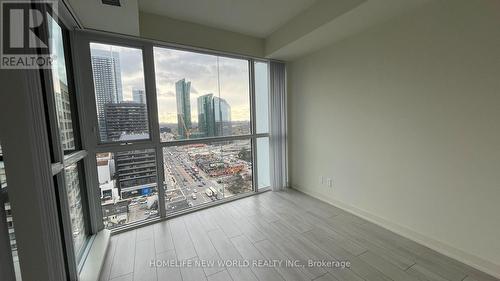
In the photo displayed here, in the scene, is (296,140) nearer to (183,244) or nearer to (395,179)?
(395,179)

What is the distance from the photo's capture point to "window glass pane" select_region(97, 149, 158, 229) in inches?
95.3

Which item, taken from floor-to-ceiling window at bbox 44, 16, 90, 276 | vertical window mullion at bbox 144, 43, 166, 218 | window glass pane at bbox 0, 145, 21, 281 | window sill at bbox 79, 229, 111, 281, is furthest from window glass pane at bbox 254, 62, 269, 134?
window glass pane at bbox 0, 145, 21, 281

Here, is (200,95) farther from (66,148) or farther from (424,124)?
(424,124)

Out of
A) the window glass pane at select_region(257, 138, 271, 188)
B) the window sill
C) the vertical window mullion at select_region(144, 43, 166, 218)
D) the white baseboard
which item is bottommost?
the white baseboard

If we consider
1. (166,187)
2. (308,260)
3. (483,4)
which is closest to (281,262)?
(308,260)

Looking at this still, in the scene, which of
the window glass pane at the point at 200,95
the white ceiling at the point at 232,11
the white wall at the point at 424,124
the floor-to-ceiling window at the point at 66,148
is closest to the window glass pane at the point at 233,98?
the window glass pane at the point at 200,95

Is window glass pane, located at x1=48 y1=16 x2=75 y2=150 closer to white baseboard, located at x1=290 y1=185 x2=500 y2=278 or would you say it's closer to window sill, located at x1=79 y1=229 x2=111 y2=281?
window sill, located at x1=79 y1=229 x2=111 y2=281

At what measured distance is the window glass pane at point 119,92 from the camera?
2.30 meters

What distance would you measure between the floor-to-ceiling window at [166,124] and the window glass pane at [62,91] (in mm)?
184

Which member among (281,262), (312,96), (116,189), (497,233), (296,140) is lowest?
(281,262)

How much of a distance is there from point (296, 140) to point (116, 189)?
9.51 ft

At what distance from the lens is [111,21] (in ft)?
6.48

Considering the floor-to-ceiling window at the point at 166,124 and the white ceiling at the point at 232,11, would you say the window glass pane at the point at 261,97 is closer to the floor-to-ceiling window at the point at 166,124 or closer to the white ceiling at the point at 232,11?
the floor-to-ceiling window at the point at 166,124

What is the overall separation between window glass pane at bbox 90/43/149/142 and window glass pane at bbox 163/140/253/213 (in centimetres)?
52
